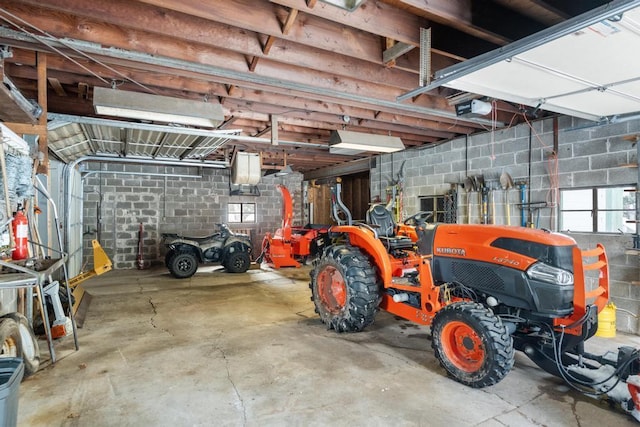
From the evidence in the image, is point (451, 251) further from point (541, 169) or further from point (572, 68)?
point (541, 169)

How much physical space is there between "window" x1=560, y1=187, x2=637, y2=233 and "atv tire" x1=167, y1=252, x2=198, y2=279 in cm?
587

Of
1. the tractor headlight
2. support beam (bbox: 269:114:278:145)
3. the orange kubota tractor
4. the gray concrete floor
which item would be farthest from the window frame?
the tractor headlight

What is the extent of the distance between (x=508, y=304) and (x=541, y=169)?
2.72m

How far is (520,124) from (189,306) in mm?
4957

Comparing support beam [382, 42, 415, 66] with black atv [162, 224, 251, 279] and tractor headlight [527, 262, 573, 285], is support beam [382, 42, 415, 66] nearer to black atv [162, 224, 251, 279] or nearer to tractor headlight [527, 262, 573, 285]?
tractor headlight [527, 262, 573, 285]

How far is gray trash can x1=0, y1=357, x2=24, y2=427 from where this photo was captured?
139 centimetres

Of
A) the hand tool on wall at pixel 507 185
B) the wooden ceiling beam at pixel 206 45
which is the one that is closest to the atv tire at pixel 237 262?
the wooden ceiling beam at pixel 206 45

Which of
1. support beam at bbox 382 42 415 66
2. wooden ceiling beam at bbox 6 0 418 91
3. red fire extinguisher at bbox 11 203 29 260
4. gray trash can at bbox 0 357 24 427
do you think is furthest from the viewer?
support beam at bbox 382 42 415 66

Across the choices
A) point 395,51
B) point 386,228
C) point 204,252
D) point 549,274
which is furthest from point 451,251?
point 204,252

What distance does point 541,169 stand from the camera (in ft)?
14.2

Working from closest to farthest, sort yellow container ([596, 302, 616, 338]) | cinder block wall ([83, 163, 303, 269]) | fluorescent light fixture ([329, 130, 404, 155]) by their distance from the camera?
1. yellow container ([596, 302, 616, 338])
2. fluorescent light fixture ([329, 130, 404, 155])
3. cinder block wall ([83, 163, 303, 269])

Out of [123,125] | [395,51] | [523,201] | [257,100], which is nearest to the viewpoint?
[395,51]

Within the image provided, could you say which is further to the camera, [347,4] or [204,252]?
[204,252]

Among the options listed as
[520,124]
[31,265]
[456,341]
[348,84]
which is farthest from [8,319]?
[520,124]
